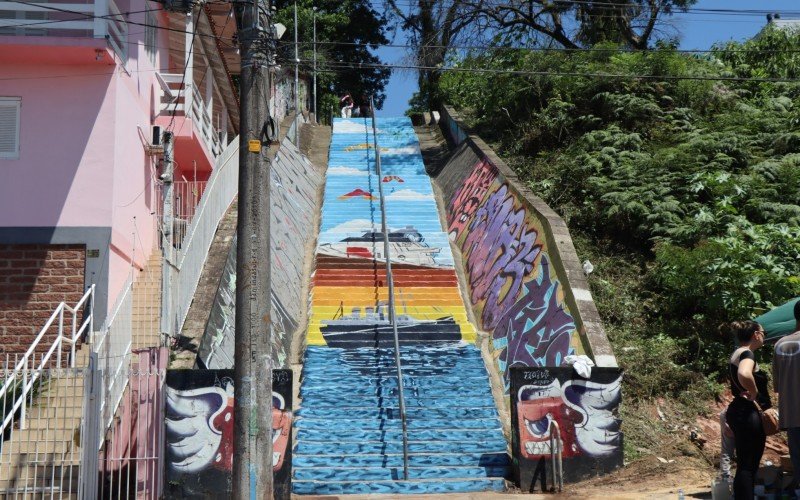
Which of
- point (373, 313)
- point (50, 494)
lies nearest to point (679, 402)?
point (373, 313)

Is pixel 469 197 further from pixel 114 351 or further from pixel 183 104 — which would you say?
pixel 114 351

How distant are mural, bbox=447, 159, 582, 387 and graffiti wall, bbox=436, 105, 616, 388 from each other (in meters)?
0.02

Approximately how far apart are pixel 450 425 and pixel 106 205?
649 centimetres

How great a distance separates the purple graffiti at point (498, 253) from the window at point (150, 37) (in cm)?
781

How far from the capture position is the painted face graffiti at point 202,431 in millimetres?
11102

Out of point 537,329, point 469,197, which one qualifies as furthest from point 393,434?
point 469,197

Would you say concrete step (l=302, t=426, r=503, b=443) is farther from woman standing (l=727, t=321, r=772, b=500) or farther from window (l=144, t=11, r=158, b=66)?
window (l=144, t=11, r=158, b=66)

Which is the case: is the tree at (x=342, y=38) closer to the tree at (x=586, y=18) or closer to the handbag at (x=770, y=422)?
the tree at (x=586, y=18)

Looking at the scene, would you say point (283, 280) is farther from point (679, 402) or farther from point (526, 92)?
point (526, 92)

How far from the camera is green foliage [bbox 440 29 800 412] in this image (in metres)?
15.2

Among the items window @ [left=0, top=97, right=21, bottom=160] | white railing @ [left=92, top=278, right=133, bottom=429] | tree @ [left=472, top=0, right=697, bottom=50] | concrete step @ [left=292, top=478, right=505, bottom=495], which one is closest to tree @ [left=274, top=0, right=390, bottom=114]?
tree @ [left=472, top=0, right=697, bottom=50]

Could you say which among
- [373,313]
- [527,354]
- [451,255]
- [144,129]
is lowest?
[527,354]

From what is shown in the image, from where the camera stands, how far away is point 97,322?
1512 centimetres

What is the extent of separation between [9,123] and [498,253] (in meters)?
9.15
